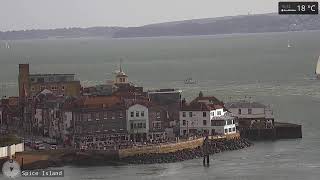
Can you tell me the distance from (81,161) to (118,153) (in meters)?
0.87

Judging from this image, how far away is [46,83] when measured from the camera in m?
29.4

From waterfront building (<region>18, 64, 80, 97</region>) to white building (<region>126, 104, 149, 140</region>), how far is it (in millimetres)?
5050

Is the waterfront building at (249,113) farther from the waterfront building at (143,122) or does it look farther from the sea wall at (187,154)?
the waterfront building at (143,122)

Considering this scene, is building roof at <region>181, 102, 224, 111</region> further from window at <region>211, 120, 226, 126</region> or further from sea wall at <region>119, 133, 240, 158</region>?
sea wall at <region>119, 133, 240, 158</region>

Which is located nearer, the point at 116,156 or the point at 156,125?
the point at 116,156

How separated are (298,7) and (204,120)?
51.2 feet

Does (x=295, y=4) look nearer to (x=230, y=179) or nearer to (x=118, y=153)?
(x=230, y=179)

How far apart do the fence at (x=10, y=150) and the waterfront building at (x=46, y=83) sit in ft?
25.7

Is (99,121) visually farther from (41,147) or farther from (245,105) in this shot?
(245,105)

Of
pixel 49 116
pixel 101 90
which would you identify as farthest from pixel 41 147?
pixel 101 90

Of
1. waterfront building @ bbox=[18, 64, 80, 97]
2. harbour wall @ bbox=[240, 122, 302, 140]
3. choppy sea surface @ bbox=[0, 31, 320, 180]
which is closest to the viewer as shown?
choppy sea surface @ bbox=[0, 31, 320, 180]

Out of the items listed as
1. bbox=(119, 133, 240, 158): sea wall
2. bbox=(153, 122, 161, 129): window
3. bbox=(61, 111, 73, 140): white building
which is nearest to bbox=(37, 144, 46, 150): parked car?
bbox=(61, 111, 73, 140): white building

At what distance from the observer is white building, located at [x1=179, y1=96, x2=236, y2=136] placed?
24.5 m

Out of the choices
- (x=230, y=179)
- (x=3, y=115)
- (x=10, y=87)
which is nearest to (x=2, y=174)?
(x=230, y=179)
